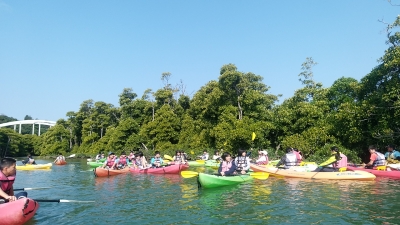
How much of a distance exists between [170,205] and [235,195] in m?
2.21

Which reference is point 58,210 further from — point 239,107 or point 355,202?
point 239,107

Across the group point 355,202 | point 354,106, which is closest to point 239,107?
point 354,106

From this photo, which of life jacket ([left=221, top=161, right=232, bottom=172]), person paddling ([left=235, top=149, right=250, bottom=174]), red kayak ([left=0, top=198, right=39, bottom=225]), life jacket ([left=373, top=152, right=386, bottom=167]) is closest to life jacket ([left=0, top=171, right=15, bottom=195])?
red kayak ([left=0, top=198, right=39, bottom=225])

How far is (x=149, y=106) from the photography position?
39.1 meters

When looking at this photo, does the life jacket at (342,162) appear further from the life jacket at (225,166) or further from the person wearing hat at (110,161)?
the person wearing hat at (110,161)

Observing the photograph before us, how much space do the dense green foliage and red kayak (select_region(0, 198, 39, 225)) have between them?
50.8 ft

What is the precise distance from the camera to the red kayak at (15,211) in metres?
6.04

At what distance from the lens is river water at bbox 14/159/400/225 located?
702 cm

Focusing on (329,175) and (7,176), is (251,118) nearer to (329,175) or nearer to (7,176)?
(329,175)

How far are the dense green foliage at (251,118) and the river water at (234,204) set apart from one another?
607 centimetres

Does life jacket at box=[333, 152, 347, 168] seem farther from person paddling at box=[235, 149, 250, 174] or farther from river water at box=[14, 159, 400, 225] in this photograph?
person paddling at box=[235, 149, 250, 174]

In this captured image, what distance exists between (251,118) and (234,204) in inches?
732

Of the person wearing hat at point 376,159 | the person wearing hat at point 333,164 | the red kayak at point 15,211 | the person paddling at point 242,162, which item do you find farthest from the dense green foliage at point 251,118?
the red kayak at point 15,211

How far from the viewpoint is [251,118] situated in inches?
1049
